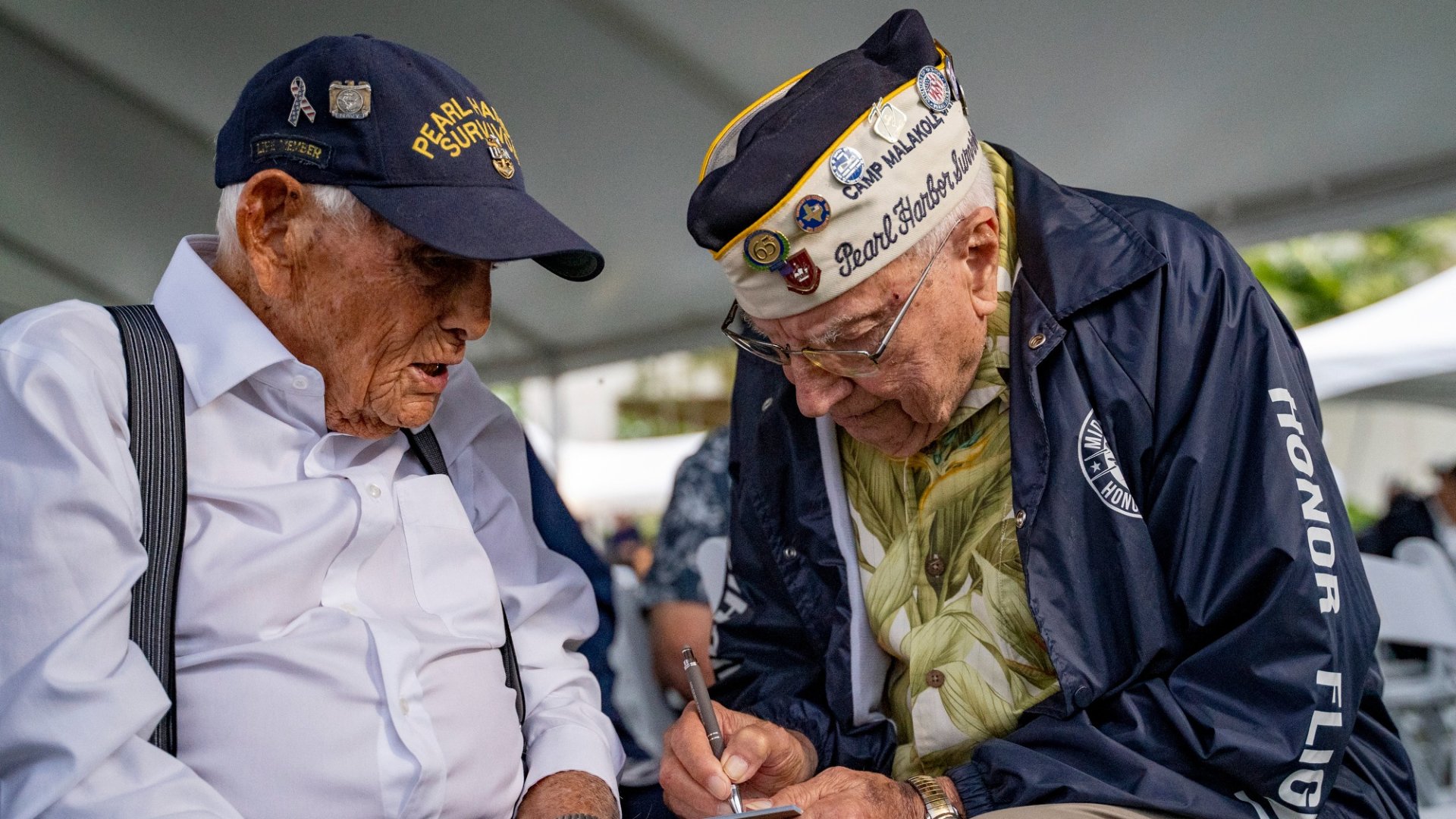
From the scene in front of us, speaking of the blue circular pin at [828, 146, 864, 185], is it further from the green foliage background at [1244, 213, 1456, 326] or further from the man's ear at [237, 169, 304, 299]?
the green foliage background at [1244, 213, 1456, 326]

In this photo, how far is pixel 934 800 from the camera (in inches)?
66.1

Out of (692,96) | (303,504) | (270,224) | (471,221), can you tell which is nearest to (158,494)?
(303,504)

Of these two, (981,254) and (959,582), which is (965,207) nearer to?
(981,254)

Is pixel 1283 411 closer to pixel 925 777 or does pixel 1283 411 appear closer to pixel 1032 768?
pixel 1032 768

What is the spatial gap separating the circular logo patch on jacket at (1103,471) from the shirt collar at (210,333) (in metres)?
1.20

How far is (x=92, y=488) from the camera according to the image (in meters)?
1.38

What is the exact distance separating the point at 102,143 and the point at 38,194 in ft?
0.95

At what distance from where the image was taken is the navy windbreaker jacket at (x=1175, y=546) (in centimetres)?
152

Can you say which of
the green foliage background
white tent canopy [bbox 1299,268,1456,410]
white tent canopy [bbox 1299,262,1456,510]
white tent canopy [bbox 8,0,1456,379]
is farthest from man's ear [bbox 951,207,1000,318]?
the green foliage background

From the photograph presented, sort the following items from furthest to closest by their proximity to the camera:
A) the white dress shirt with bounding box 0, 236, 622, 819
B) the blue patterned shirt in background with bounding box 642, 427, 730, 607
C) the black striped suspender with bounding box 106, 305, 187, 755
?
the blue patterned shirt in background with bounding box 642, 427, 730, 607, the black striped suspender with bounding box 106, 305, 187, 755, the white dress shirt with bounding box 0, 236, 622, 819

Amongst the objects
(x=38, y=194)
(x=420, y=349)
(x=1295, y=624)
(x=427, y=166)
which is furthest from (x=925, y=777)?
(x=38, y=194)

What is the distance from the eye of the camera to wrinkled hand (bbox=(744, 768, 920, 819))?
1.64 m

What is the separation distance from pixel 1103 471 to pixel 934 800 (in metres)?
0.55

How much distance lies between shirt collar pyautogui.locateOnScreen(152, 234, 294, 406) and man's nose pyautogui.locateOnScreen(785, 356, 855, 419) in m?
0.79
